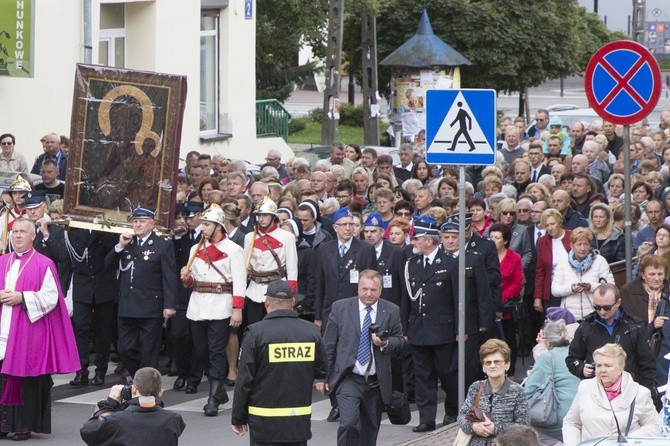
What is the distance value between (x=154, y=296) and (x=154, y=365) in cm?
72

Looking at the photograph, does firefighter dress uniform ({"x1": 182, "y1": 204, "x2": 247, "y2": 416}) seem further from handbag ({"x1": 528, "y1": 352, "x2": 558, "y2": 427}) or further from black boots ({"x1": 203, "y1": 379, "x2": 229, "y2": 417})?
handbag ({"x1": 528, "y1": 352, "x2": 558, "y2": 427})

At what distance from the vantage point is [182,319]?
1473 cm

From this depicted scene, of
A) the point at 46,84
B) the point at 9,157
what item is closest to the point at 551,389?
the point at 9,157

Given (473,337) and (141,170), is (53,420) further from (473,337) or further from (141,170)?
(473,337)

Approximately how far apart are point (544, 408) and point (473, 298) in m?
2.72

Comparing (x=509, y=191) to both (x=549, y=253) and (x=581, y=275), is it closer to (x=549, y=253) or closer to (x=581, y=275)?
(x=549, y=253)

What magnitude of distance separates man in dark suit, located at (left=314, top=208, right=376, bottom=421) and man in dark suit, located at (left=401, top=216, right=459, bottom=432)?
2.16 ft

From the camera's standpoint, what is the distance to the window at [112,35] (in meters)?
24.2

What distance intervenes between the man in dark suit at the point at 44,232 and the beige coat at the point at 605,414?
250 inches

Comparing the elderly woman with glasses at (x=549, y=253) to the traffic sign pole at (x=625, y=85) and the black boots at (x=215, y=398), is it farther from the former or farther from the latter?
the black boots at (x=215, y=398)

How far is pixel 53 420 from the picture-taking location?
43.8 ft

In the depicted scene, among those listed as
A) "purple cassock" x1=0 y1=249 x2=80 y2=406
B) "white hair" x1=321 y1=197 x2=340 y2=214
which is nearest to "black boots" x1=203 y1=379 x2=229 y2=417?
"purple cassock" x1=0 y1=249 x2=80 y2=406

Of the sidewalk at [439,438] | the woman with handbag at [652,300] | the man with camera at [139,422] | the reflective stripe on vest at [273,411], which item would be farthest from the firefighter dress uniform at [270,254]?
the man with camera at [139,422]

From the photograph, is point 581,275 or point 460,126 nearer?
point 460,126
